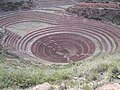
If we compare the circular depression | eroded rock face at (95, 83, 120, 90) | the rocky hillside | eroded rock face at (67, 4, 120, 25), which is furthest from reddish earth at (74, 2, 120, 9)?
eroded rock face at (95, 83, 120, 90)

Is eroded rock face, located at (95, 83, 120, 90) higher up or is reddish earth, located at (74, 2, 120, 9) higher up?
reddish earth, located at (74, 2, 120, 9)

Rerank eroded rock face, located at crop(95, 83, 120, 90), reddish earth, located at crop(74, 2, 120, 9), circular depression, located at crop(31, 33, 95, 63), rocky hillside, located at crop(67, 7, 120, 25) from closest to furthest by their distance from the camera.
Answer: eroded rock face, located at crop(95, 83, 120, 90) < circular depression, located at crop(31, 33, 95, 63) < rocky hillside, located at crop(67, 7, 120, 25) < reddish earth, located at crop(74, 2, 120, 9)

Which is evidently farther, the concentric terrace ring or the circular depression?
the concentric terrace ring

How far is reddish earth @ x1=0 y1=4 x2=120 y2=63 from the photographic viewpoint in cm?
2069

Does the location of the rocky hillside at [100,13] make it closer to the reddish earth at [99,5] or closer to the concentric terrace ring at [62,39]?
the concentric terrace ring at [62,39]

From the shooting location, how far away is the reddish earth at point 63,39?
2069 centimetres

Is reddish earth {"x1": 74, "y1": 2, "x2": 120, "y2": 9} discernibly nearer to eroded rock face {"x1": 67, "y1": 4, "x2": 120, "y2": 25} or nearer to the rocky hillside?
eroded rock face {"x1": 67, "y1": 4, "x2": 120, "y2": 25}

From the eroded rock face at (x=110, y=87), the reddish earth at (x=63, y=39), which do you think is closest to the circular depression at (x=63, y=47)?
the reddish earth at (x=63, y=39)

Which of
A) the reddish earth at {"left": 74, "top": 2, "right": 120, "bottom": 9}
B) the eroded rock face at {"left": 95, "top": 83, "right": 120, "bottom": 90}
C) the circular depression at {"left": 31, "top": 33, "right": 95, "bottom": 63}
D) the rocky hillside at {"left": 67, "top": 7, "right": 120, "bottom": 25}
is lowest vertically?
the circular depression at {"left": 31, "top": 33, "right": 95, "bottom": 63}

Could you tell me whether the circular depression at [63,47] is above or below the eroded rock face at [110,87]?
below

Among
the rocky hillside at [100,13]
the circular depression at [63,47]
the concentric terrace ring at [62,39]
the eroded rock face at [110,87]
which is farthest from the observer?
the rocky hillside at [100,13]

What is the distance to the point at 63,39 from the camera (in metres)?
23.1

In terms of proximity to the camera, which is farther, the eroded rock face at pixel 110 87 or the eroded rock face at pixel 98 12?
the eroded rock face at pixel 98 12

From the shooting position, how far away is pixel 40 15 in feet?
89.2
